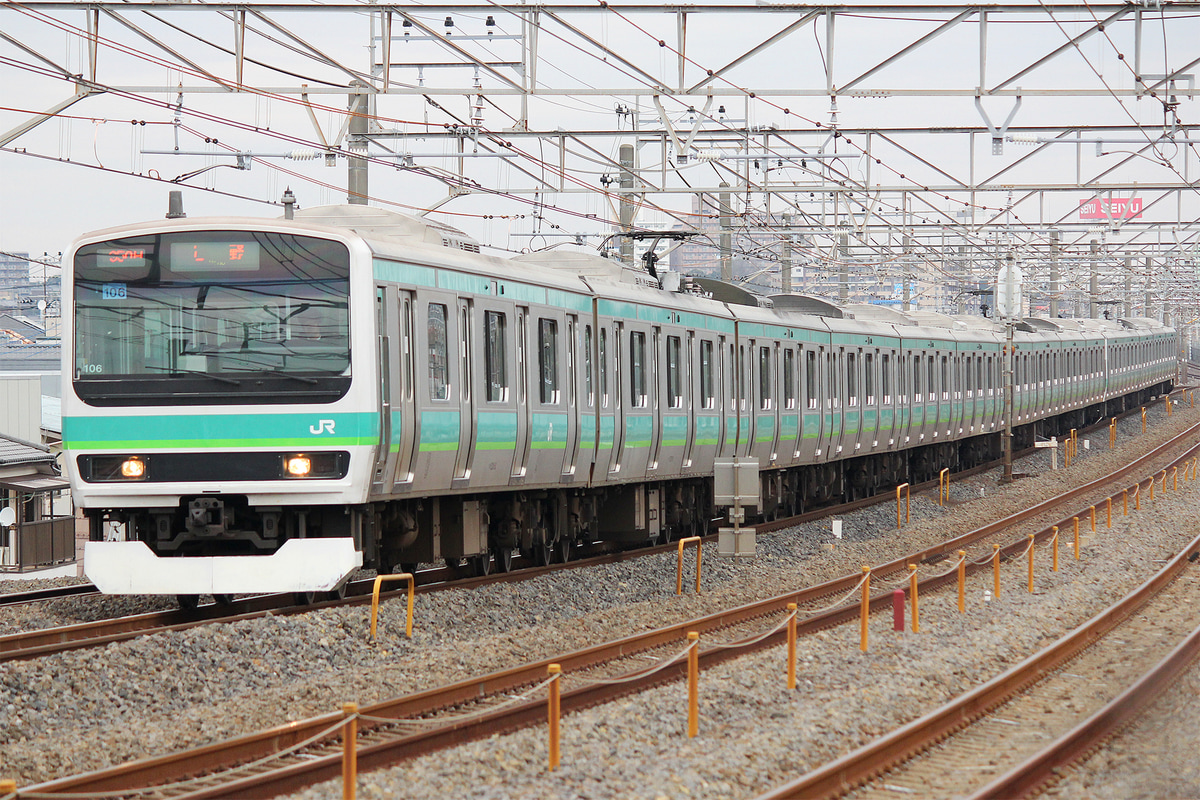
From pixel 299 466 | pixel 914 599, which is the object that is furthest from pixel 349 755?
pixel 914 599

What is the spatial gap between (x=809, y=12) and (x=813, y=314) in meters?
9.32

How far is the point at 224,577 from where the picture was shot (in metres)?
10.6

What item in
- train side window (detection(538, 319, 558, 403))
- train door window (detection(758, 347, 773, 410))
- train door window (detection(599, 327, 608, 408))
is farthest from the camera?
train door window (detection(758, 347, 773, 410))

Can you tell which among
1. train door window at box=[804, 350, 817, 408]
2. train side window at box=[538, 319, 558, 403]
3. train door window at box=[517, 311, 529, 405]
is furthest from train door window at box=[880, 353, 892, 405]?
train door window at box=[517, 311, 529, 405]

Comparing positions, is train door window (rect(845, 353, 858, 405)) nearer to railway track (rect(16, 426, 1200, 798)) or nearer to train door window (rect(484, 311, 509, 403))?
railway track (rect(16, 426, 1200, 798))

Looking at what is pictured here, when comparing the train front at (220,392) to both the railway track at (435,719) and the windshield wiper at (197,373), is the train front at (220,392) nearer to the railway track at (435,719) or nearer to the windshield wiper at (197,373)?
the windshield wiper at (197,373)

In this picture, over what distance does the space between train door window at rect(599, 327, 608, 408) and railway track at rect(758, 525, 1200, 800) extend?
5.12 m

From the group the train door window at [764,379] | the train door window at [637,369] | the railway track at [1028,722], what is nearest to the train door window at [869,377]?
the train door window at [764,379]

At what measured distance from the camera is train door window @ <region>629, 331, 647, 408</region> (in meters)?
16.1

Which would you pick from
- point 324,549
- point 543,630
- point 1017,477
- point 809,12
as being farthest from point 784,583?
point 1017,477

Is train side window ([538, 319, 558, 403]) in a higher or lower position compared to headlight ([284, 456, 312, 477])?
higher

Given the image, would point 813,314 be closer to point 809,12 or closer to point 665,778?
point 809,12

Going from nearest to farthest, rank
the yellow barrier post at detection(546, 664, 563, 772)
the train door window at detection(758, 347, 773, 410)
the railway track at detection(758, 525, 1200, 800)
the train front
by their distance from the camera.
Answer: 1. the yellow barrier post at detection(546, 664, 563, 772)
2. the railway track at detection(758, 525, 1200, 800)
3. the train front
4. the train door window at detection(758, 347, 773, 410)

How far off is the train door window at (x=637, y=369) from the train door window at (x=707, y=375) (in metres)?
1.86
